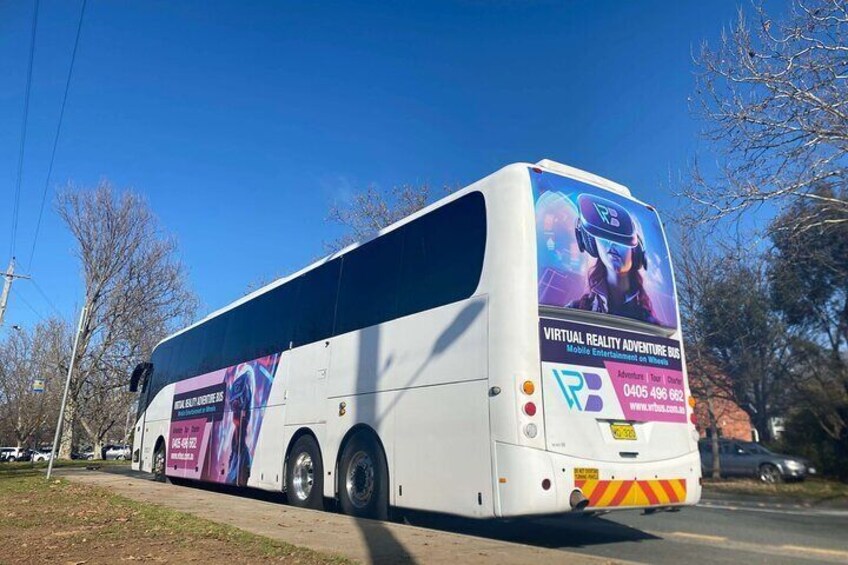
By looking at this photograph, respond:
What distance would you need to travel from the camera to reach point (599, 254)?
23.7 ft

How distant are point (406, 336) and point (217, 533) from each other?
2.97 m

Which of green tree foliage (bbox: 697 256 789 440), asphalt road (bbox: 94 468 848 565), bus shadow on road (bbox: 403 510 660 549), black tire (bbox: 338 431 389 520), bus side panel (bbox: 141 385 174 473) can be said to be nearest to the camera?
asphalt road (bbox: 94 468 848 565)

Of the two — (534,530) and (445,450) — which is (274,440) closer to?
(534,530)

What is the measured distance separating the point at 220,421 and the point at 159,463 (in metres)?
4.92

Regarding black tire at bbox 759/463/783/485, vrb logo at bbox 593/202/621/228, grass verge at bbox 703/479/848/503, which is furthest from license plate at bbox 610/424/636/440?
black tire at bbox 759/463/783/485

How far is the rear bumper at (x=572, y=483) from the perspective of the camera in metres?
5.89

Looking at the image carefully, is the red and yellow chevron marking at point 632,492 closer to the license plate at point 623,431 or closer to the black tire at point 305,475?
the license plate at point 623,431

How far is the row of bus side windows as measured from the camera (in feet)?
23.7

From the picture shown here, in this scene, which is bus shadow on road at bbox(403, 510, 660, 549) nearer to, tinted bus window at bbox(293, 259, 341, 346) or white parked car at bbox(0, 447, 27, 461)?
tinted bus window at bbox(293, 259, 341, 346)

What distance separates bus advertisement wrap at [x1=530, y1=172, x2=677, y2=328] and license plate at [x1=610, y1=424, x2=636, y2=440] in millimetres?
1243

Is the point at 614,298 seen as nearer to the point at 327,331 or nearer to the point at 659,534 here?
the point at 659,534

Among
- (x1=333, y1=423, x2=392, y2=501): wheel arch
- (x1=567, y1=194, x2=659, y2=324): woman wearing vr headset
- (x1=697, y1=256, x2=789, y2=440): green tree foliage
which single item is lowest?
(x1=333, y1=423, x2=392, y2=501): wheel arch

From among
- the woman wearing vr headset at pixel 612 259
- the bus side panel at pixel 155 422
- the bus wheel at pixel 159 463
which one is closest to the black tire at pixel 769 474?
the woman wearing vr headset at pixel 612 259

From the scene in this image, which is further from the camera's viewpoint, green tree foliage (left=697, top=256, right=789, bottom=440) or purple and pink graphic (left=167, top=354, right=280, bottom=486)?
green tree foliage (left=697, top=256, right=789, bottom=440)
